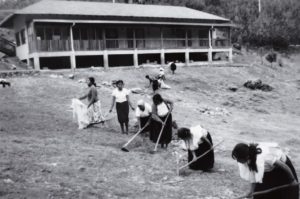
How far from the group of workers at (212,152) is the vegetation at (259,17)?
1380 inches

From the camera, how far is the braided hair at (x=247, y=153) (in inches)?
166

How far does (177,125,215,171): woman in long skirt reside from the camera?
710 centimetres

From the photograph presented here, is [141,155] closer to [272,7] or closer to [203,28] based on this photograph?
[203,28]

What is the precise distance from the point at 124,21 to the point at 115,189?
20861 mm

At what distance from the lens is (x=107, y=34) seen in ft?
89.6

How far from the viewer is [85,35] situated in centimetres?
2594

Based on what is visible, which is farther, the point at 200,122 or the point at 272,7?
the point at 272,7

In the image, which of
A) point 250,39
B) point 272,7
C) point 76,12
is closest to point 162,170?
point 76,12

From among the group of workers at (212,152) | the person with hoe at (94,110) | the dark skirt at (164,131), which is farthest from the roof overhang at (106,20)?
the dark skirt at (164,131)

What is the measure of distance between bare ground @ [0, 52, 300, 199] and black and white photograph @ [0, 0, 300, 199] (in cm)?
4

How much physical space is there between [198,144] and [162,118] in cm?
185

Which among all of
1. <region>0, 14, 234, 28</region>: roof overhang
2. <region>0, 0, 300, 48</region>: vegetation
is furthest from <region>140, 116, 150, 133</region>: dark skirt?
<region>0, 0, 300, 48</region>: vegetation

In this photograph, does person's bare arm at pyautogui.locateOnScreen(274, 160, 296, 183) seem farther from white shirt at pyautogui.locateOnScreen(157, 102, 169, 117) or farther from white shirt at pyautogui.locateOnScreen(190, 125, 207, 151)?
white shirt at pyautogui.locateOnScreen(157, 102, 169, 117)

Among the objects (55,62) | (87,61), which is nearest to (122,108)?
(55,62)
